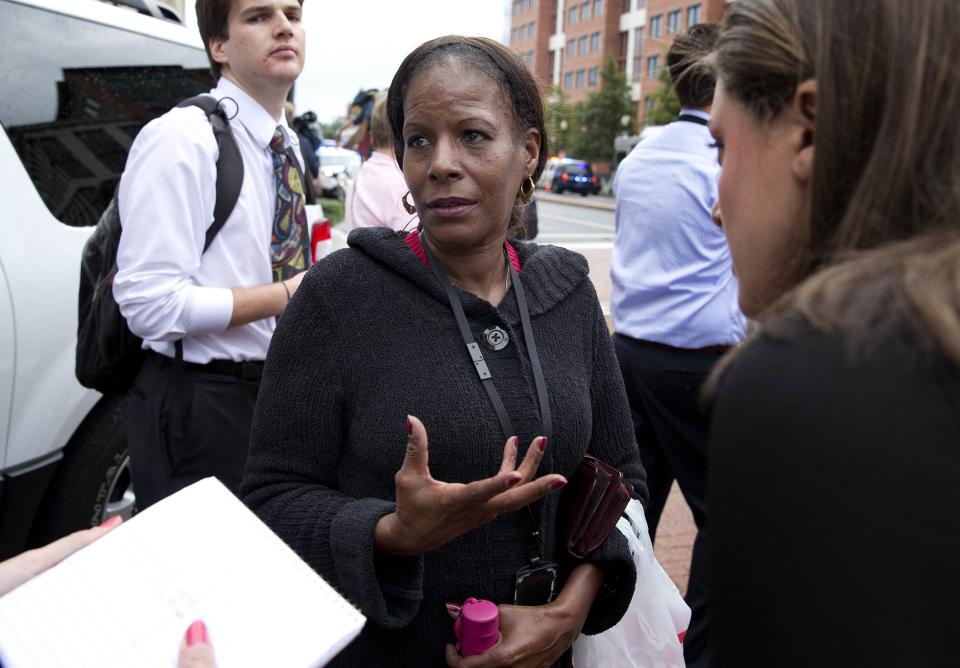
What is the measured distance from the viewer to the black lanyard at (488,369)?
5.42 feet

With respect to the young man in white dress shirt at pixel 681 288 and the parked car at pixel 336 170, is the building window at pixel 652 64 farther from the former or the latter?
the young man in white dress shirt at pixel 681 288

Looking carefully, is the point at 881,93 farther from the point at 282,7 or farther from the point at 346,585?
the point at 282,7

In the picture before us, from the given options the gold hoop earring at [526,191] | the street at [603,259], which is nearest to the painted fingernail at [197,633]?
the gold hoop earring at [526,191]

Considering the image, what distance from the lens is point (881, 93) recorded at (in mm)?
895

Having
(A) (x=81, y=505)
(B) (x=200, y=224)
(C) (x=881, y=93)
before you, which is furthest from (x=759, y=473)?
(A) (x=81, y=505)

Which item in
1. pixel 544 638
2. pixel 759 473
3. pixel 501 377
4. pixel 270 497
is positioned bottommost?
pixel 544 638

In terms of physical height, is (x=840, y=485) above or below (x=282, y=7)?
below

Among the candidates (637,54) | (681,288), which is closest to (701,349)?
(681,288)

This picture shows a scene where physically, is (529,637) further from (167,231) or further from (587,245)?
(587,245)

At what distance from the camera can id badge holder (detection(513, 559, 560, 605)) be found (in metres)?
1.71

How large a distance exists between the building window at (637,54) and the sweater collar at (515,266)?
70148 millimetres

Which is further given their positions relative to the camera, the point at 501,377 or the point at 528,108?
the point at 528,108

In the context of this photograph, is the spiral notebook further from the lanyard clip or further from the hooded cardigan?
the lanyard clip

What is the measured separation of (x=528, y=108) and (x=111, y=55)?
2238mm
